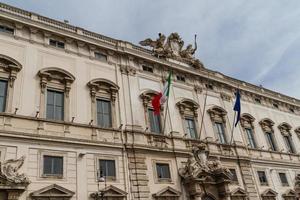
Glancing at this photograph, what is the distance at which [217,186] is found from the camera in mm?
20250

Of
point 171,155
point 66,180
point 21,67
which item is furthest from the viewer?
point 171,155

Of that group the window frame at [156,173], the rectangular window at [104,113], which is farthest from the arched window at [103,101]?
the window frame at [156,173]

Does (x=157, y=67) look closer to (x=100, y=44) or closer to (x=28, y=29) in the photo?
(x=100, y=44)

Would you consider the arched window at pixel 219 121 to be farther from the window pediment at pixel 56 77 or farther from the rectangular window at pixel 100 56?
the window pediment at pixel 56 77

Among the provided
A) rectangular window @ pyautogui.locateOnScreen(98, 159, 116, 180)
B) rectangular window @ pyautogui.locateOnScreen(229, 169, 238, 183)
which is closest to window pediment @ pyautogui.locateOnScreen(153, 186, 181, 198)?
rectangular window @ pyautogui.locateOnScreen(98, 159, 116, 180)

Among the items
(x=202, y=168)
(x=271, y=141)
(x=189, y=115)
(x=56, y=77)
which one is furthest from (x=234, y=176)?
(x=56, y=77)

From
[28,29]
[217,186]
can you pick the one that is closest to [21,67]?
[28,29]

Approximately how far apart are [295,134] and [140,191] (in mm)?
21810

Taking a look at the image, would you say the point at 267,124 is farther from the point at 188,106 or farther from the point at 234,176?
the point at 188,106

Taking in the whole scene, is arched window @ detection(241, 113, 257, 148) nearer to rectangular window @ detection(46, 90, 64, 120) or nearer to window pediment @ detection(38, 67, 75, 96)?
window pediment @ detection(38, 67, 75, 96)

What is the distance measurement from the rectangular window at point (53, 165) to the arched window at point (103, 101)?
11.0 ft

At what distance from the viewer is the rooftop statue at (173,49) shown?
80.1 ft

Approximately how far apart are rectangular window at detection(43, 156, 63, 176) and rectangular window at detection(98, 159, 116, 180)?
7.36ft

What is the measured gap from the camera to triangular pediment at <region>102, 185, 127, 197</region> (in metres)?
15.4
